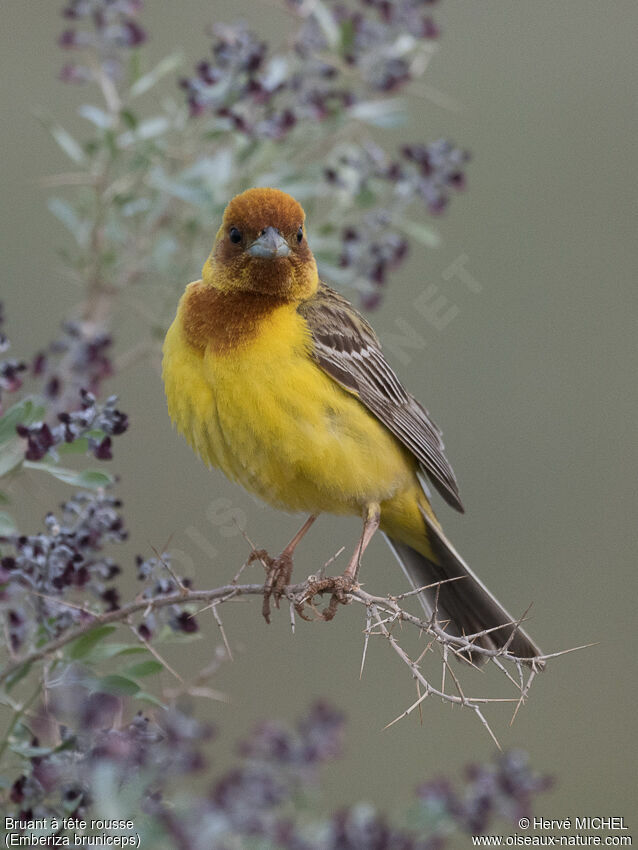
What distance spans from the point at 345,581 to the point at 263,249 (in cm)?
137

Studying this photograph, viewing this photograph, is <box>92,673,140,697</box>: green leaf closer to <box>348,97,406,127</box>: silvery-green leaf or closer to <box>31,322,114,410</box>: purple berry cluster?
<box>31,322,114,410</box>: purple berry cluster

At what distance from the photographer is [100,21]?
414cm

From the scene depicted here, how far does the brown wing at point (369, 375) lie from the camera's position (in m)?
4.61

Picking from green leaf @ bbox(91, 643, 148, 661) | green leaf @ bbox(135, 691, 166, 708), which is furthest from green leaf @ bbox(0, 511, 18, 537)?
green leaf @ bbox(135, 691, 166, 708)

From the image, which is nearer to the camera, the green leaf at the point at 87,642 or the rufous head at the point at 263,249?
the green leaf at the point at 87,642

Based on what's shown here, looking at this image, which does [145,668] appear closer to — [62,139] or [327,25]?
[62,139]

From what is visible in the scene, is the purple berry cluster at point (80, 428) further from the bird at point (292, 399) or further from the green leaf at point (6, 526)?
the bird at point (292, 399)

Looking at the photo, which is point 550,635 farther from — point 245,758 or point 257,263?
point 245,758

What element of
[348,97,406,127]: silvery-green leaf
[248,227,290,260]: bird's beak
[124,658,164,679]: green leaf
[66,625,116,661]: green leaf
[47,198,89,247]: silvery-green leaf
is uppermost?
[348,97,406,127]: silvery-green leaf

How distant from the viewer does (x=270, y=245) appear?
4.42 meters

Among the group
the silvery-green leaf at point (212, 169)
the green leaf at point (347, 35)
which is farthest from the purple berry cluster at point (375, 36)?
the silvery-green leaf at point (212, 169)

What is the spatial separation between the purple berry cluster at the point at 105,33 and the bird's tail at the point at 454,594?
2.37 meters

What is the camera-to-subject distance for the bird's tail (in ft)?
15.3

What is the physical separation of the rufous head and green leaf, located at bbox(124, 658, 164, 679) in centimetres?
195
